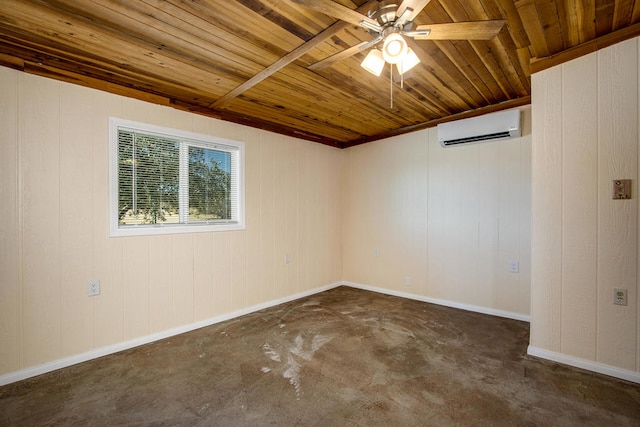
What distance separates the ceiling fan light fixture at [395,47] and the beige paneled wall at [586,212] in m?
1.69

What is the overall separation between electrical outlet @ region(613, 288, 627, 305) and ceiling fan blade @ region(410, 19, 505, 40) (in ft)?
6.89

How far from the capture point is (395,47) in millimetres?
1659

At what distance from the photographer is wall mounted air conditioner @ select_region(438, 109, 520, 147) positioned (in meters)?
3.32

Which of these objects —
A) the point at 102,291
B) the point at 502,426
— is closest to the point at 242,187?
the point at 102,291

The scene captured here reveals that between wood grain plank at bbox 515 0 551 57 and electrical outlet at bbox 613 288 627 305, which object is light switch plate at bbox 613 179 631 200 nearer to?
electrical outlet at bbox 613 288 627 305

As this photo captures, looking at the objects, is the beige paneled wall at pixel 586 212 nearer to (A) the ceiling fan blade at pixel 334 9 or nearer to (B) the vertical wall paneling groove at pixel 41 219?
(A) the ceiling fan blade at pixel 334 9

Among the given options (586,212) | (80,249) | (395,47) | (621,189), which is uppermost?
(395,47)

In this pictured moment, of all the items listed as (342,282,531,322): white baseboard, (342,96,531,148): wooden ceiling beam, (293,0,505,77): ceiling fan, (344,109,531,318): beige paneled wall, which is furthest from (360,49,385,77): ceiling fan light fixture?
(342,282,531,322): white baseboard

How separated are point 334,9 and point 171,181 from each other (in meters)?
2.46

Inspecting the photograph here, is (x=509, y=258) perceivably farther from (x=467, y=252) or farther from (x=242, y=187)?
(x=242, y=187)

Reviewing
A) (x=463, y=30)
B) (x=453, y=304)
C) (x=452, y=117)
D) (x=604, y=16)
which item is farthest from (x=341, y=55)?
(x=453, y=304)

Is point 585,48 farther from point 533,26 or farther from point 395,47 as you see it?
point 395,47

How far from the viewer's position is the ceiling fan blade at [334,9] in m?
1.42

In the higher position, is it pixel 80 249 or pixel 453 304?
pixel 80 249
